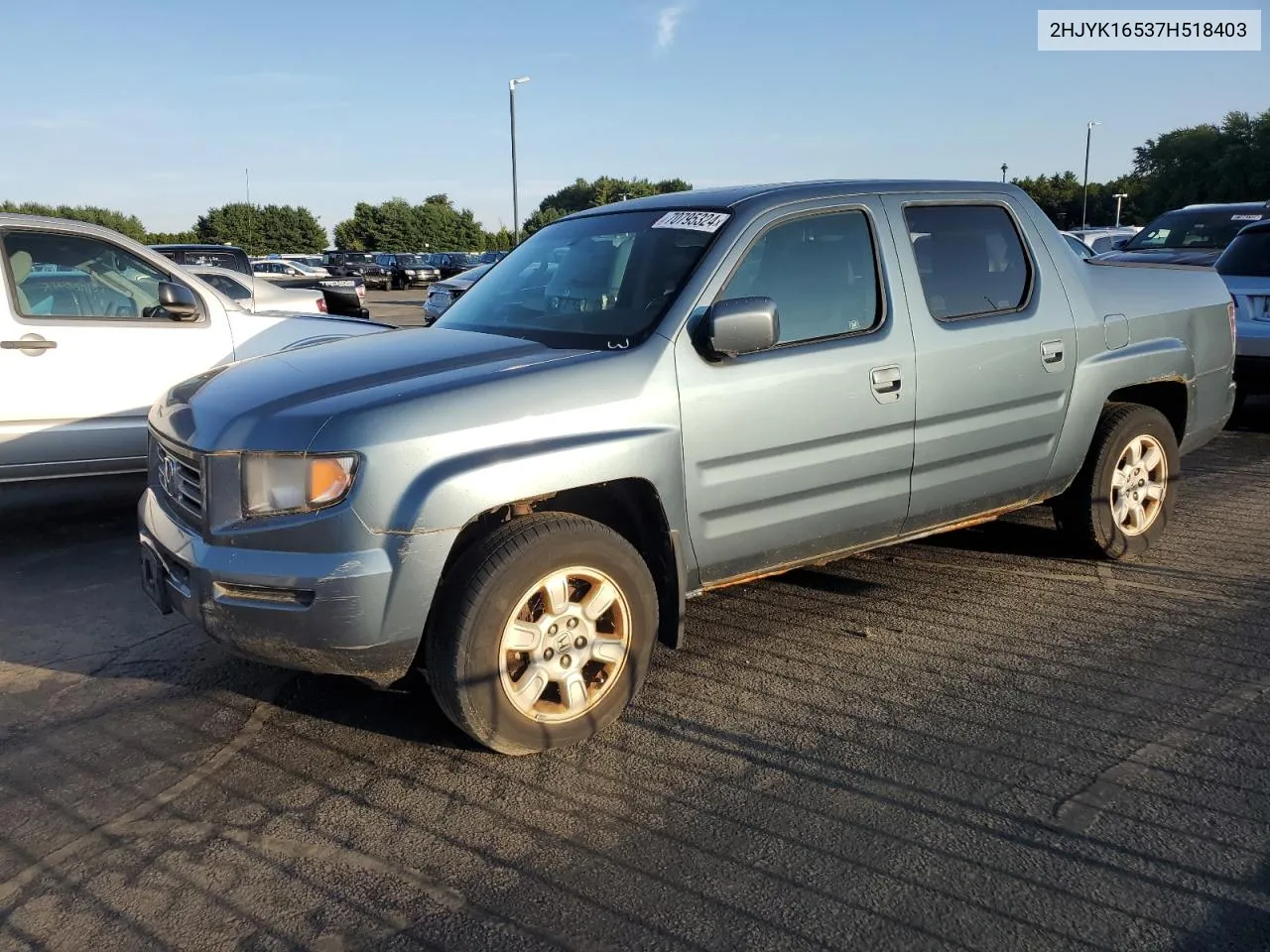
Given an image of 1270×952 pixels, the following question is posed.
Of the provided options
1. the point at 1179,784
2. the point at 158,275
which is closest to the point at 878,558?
the point at 1179,784

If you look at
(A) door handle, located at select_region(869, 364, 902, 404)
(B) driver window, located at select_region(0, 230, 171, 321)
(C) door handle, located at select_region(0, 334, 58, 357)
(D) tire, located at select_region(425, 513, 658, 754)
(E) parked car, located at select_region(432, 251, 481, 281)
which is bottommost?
(D) tire, located at select_region(425, 513, 658, 754)

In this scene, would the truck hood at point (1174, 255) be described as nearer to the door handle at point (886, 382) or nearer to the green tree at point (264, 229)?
the door handle at point (886, 382)

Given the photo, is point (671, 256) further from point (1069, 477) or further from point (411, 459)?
point (1069, 477)

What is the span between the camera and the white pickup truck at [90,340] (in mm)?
5758

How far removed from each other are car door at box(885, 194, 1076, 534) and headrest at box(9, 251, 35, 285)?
185 inches

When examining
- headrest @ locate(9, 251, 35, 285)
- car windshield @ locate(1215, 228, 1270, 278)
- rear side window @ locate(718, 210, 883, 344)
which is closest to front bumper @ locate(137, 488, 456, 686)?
rear side window @ locate(718, 210, 883, 344)

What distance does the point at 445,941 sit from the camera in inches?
98.3

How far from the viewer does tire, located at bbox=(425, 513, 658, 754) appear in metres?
3.15

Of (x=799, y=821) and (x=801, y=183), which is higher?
(x=801, y=183)

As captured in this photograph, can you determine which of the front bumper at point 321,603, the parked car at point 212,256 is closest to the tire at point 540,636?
the front bumper at point 321,603

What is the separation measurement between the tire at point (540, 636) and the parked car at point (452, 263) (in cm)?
4436

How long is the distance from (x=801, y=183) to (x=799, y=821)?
8.30 feet

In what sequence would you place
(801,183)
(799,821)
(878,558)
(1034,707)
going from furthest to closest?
(878,558)
(801,183)
(1034,707)
(799,821)

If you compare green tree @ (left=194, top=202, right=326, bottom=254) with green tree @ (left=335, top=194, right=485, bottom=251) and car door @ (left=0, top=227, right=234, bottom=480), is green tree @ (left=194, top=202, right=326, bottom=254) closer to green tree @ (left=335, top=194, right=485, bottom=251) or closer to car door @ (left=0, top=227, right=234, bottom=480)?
green tree @ (left=335, top=194, right=485, bottom=251)
